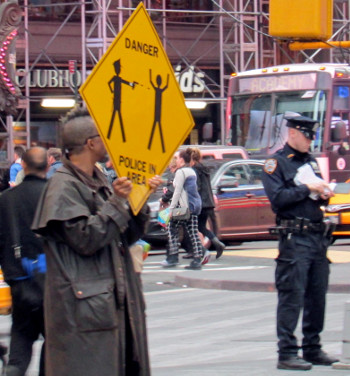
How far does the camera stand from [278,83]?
24188mm

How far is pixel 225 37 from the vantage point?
32.6 m

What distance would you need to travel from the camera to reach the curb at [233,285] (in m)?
12.6

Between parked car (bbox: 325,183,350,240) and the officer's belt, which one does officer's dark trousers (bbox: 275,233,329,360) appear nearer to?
the officer's belt

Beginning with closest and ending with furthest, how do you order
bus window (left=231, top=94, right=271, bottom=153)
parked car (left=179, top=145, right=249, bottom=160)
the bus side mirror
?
parked car (left=179, top=145, right=249, bottom=160) < the bus side mirror < bus window (left=231, top=94, right=271, bottom=153)

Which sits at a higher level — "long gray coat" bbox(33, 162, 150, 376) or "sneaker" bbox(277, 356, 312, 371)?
"long gray coat" bbox(33, 162, 150, 376)

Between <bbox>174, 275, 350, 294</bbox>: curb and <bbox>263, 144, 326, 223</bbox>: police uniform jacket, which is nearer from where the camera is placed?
<bbox>263, 144, 326, 223</bbox>: police uniform jacket

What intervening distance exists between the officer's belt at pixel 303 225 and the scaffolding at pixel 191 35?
70.7 feet

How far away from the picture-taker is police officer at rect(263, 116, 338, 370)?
290 inches

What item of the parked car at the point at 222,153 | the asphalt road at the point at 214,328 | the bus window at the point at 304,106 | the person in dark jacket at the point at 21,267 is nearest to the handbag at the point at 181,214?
the asphalt road at the point at 214,328

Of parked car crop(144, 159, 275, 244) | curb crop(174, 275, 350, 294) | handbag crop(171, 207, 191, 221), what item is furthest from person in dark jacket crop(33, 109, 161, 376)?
parked car crop(144, 159, 275, 244)

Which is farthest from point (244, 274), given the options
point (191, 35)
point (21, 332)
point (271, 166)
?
point (191, 35)

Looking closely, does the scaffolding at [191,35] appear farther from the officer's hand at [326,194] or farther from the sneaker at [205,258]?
the officer's hand at [326,194]

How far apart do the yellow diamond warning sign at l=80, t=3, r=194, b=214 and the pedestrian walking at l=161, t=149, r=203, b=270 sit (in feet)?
31.5

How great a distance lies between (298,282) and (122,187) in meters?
2.82
